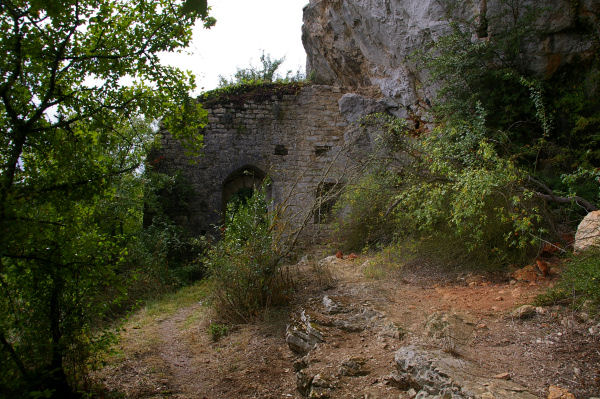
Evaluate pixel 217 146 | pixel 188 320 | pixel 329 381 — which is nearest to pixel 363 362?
pixel 329 381

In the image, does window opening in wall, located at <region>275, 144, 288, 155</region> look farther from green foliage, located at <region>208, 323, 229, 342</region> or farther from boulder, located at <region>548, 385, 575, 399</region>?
boulder, located at <region>548, 385, 575, 399</region>

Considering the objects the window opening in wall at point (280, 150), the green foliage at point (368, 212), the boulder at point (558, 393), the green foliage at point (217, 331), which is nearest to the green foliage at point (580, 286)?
the boulder at point (558, 393)

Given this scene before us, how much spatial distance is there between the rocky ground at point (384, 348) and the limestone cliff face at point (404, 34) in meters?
4.63

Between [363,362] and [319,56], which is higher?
[319,56]

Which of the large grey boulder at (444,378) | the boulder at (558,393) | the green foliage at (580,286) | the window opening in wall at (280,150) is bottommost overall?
the boulder at (558,393)

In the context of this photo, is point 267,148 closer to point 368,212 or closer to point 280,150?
point 280,150

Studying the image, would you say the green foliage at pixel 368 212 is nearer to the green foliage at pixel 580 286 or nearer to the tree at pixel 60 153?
the green foliage at pixel 580 286

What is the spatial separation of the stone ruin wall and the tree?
20.6 ft

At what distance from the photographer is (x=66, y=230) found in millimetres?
2902

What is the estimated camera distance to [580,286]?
3449 mm

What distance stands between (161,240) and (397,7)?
22.6 ft

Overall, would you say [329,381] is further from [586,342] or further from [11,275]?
[11,275]

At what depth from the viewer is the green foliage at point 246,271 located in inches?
199

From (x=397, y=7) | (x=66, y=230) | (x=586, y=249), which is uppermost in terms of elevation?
(x=397, y=7)
